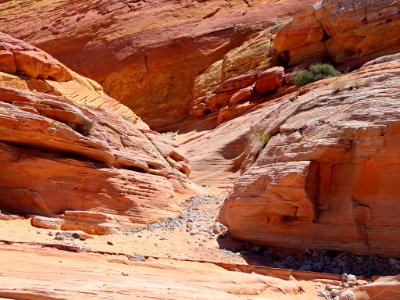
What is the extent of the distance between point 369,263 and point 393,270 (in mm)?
417

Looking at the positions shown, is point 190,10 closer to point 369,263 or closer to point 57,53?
point 57,53

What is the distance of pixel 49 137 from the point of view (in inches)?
472

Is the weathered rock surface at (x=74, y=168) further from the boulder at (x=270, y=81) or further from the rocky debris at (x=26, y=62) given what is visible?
the boulder at (x=270, y=81)

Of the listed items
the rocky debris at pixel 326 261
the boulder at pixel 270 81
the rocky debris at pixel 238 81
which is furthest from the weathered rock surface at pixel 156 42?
the rocky debris at pixel 326 261

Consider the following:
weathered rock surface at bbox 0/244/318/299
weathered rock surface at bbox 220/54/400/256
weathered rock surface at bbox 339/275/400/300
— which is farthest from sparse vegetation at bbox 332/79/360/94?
weathered rock surface at bbox 339/275/400/300

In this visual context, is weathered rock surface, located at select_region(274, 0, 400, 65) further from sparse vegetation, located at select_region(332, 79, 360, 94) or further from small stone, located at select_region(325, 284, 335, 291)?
small stone, located at select_region(325, 284, 335, 291)

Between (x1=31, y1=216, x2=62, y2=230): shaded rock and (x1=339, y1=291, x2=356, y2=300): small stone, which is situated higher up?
(x1=31, y1=216, x2=62, y2=230): shaded rock

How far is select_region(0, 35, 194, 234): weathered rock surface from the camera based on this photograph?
11539 mm

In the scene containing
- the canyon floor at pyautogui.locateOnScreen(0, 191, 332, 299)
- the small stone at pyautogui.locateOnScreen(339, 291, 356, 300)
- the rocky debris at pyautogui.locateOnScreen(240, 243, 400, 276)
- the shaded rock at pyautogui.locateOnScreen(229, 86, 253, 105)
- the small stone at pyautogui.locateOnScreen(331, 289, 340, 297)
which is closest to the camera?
the canyon floor at pyautogui.locateOnScreen(0, 191, 332, 299)

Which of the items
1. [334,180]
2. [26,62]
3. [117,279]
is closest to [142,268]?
[117,279]

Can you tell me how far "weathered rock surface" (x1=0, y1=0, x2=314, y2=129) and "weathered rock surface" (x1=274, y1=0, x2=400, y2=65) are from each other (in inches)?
102

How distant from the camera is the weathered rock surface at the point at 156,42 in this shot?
34.8 m

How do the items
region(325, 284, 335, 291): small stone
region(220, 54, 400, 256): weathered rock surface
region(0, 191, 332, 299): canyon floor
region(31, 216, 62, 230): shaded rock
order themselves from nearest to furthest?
1. region(0, 191, 332, 299): canyon floor
2. region(325, 284, 335, 291): small stone
3. region(220, 54, 400, 256): weathered rock surface
4. region(31, 216, 62, 230): shaded rock

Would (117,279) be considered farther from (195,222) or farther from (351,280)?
(195,222)
